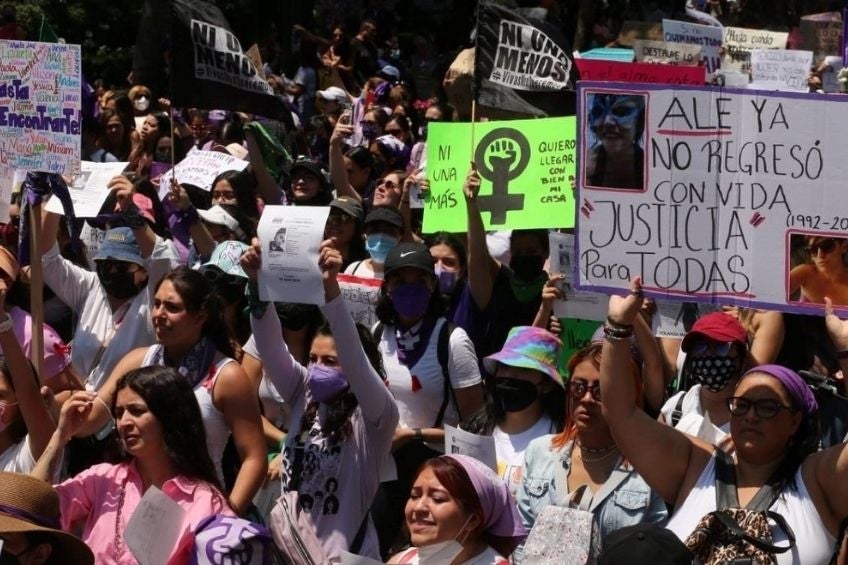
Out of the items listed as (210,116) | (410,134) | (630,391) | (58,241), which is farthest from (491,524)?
(210,116)

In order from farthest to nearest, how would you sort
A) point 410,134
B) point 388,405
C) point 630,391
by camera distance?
point 410,134, point 388,405, point 630,391

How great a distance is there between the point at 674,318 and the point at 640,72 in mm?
2438

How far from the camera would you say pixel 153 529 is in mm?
4715

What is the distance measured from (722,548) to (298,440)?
1818mm

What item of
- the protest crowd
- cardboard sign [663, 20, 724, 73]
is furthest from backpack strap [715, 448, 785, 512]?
cardboard sign [663, 20, 724, 73]

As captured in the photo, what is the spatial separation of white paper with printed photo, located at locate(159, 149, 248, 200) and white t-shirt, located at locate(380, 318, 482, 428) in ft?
8.86

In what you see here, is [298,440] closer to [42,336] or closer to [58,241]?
[42,336]

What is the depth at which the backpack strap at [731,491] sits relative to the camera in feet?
15.5

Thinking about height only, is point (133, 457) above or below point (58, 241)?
below

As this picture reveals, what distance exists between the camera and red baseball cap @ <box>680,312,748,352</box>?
6133 millimetres

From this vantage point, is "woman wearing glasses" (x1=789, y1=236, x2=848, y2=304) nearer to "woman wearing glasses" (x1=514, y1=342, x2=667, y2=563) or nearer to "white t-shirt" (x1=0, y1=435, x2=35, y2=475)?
"woman wearing glasses" (x1=514, y1=342, x2=667, y2=563)

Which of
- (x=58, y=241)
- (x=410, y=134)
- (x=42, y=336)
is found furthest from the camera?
(x=410, y=134)

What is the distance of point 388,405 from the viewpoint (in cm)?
565

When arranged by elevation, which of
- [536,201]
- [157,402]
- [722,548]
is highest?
[536,201]
